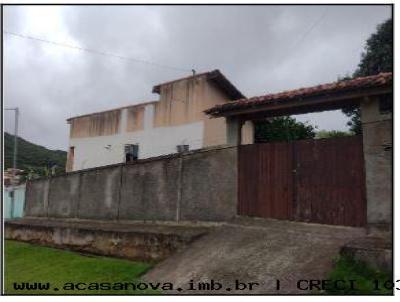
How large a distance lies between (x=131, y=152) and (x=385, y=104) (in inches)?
615

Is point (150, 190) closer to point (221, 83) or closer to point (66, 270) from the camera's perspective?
point (66, 270)

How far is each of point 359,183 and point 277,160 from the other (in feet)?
6.43

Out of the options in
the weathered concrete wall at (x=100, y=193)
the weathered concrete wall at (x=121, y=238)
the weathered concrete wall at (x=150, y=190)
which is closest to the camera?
the weathered concrete wall at (x=121, y=238)

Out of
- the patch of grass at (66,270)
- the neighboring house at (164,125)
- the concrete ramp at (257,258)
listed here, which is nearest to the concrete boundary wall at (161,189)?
the concrete ramp at (257,258)

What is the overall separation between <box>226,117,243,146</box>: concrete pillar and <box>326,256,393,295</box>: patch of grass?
457cm

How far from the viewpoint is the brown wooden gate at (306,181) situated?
8.36 metres

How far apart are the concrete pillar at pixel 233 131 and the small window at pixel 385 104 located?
3.25 m

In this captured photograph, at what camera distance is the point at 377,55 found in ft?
62.6

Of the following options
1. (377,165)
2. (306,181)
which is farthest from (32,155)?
(377,165)

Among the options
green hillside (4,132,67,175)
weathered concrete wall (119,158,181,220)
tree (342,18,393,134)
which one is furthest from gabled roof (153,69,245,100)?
green hillside (4,132,67,175)

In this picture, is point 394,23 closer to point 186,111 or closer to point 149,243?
point 149,243

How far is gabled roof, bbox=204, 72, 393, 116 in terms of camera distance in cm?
805

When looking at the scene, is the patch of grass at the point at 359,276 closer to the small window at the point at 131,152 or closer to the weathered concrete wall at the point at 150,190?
the weathered concrete wall at the point at 150,190

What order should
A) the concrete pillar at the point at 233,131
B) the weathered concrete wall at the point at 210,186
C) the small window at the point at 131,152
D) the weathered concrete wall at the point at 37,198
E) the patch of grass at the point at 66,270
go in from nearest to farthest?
the patch of grass at the point at 66,270 < the weathered concrete wall at the point at 210,186 < the concrete pillar at the point at 233,131 < the weathered concrete wall at the point at 37,198 < the small window at the point at 131,152
